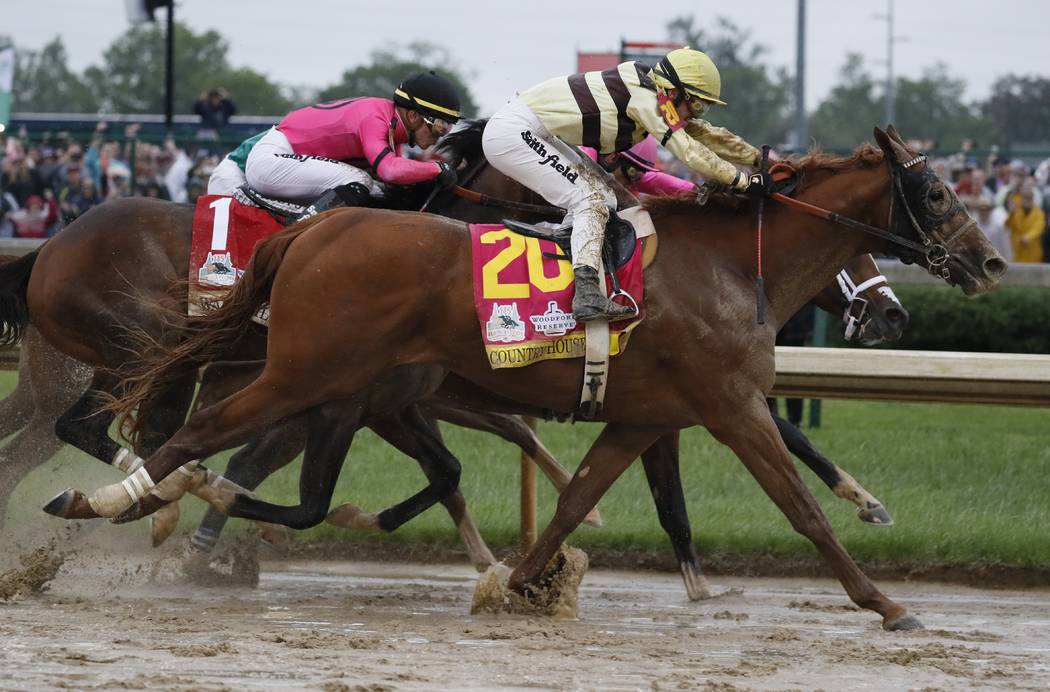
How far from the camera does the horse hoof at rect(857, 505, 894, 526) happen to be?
7363 mm

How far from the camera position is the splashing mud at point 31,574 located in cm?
655

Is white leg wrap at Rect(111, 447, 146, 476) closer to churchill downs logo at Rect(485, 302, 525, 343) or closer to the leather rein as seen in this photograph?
churchill downs logo at Rect(485, 302, 525, 343)

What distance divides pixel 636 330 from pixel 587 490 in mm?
843

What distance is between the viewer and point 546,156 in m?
6.59

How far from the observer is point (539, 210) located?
696 cm

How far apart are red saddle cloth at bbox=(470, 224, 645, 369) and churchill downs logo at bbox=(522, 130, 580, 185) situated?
424mm

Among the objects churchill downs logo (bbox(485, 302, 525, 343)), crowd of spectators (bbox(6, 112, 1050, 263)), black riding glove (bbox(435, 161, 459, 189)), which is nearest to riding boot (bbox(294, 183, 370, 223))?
black riding glove (bbox(435, 161, 459, 189))

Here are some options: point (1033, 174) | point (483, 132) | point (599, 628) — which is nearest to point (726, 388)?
point (599, 628)

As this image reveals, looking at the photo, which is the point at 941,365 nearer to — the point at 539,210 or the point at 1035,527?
the point at 1035,527

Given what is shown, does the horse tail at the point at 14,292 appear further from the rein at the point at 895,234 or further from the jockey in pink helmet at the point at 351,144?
the rein at the point at 895,234

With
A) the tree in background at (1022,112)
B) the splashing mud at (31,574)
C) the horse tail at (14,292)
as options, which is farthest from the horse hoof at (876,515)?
the tree in background at (1022,112)

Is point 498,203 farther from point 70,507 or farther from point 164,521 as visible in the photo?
point 70,507

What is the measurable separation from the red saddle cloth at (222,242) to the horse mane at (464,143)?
0.85 metres

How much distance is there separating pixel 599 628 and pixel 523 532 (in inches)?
67.3
